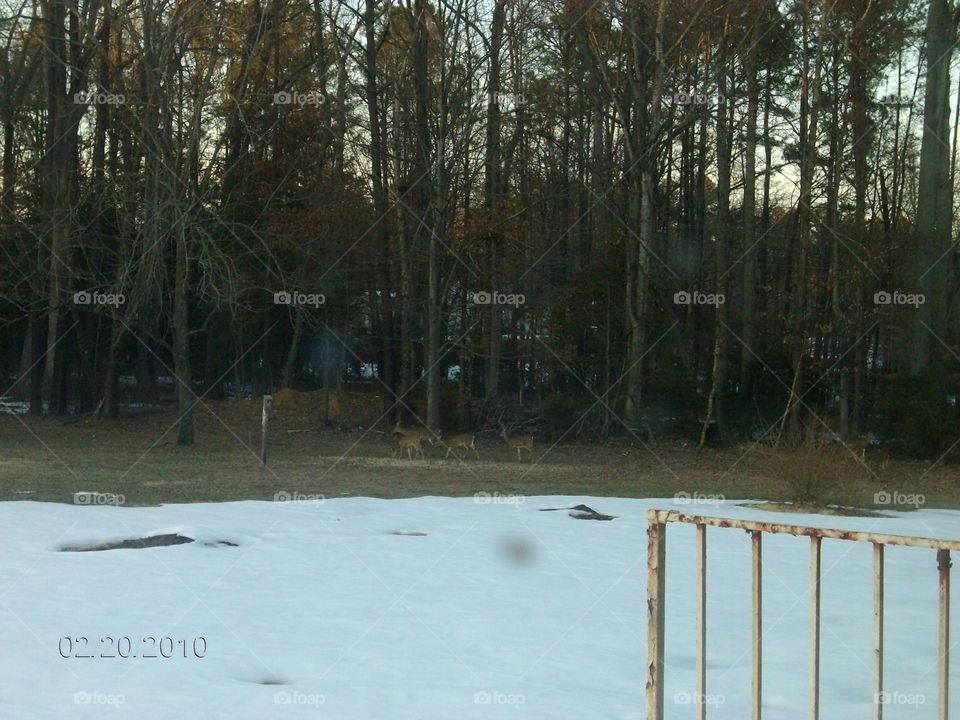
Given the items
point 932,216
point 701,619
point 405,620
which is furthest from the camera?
point 932,216

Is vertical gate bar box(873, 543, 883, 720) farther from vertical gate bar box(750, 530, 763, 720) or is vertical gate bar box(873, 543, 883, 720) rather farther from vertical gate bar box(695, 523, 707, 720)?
vertical gate bar box(695, 523, 707, 720)

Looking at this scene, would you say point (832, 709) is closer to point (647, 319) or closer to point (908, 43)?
point (647, 319)

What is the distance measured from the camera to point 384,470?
19422 mm

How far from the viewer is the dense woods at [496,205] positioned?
2314 centimetres

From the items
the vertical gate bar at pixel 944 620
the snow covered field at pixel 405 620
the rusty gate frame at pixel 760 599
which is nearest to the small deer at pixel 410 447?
the snow covered field at pixel 405 620

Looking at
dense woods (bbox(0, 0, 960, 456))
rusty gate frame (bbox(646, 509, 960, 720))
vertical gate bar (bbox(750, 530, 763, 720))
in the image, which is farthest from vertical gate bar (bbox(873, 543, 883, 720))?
dense woods (bbox(0, 0, 960, 456))

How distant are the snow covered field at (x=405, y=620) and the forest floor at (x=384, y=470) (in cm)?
331

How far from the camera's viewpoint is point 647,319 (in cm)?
2583

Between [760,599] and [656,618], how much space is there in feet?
1.67

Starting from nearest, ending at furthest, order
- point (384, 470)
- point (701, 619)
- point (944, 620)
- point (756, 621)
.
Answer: point (944, 620) → point (756, 621) → point (701, 619) → point (384, 470)

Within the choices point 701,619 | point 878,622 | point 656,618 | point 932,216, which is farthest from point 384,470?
point 878,622

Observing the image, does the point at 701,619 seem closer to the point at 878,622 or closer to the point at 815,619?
the point at 815,619

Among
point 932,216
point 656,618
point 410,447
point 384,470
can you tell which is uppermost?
point 932,216

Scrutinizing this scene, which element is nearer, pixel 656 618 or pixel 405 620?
pixel 656 618
